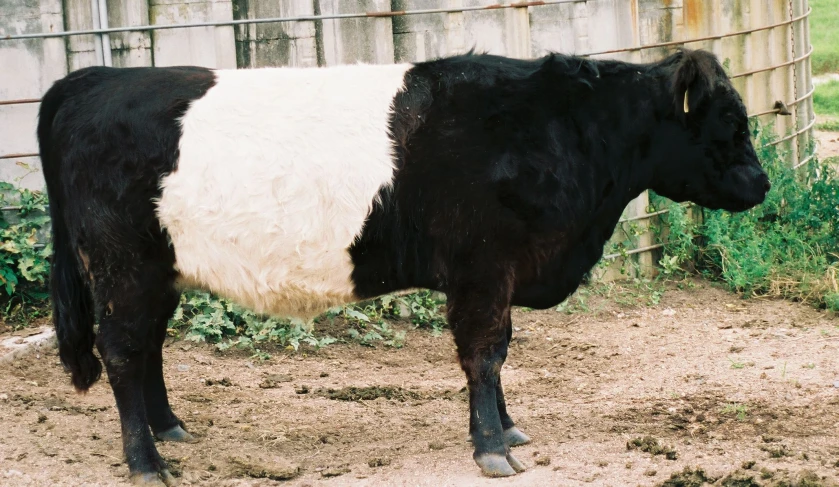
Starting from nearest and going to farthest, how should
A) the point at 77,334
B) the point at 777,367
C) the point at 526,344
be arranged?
the point at 77,334 < the point at 777,367 < the point at 526,344

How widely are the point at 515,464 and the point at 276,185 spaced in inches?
64.6

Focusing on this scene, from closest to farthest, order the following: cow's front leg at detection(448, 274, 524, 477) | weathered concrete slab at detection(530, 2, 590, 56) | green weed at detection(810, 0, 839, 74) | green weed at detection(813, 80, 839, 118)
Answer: cow's front leg at detection(448, 274, 524, 477)
weathered concrete slab at detection(530, 2, 590, 56)
green weed at detection(813, 80, 839, 118)
green weed at detection(810, 0, 839, 74)

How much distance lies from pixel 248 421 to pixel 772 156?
4822 millimetres

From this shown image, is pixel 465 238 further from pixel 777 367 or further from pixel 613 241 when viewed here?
pixel 613 241

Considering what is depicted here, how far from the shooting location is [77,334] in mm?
4871

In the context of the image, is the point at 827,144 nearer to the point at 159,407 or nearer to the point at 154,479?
the point at 159,407

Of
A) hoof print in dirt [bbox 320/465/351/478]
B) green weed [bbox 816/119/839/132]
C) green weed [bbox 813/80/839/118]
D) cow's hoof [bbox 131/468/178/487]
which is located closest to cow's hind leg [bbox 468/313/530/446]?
hoof print in dirt [bbox 320/465/351/478]

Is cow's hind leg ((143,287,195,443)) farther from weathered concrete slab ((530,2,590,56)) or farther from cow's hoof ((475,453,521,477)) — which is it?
weathered concrete slab ((530,2,590,56))

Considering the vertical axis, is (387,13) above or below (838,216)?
above

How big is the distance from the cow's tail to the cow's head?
2.84m

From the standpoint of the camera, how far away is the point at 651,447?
471 centimetres

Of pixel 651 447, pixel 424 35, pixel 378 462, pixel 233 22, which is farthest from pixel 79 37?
pixel 651 447

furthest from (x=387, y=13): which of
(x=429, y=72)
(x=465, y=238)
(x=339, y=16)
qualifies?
(x=465, y=238)

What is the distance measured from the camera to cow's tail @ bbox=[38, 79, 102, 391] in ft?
15.8
